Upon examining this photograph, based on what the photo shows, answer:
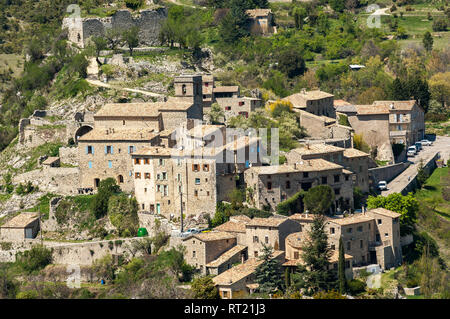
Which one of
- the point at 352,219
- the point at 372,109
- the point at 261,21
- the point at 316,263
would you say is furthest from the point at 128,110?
the point at 261,21

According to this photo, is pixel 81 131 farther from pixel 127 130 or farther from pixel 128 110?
pixel 127 130

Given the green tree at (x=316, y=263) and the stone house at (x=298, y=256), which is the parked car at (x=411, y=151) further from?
the green tree at (x=316, y=263)

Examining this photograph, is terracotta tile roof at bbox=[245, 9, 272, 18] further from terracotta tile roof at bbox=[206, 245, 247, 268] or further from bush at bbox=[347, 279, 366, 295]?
bush at bbox=[347, 279, 366, 295]

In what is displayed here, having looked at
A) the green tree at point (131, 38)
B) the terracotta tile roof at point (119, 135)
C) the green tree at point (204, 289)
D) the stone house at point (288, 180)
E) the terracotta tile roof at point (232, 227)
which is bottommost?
the green tree at point (204, 289)

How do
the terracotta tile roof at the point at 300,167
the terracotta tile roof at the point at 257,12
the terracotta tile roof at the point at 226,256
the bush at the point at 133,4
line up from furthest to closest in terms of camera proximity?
1. the terracotta tile roof at the point at 257,12
2. the bush at the point at 133,4
3. the terracotta tile roof at the point at 300,167
4. the terracotta tile roof at the point at 226,256

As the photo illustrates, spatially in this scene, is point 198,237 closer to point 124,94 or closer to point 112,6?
point 124,94

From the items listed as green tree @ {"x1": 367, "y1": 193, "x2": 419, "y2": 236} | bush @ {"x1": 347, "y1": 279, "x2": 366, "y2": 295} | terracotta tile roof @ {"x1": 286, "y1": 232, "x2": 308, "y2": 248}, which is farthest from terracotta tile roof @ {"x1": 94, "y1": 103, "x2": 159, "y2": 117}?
bush @ {"x1": 347, "y1": 279, "x2": 366, "y2": 295}

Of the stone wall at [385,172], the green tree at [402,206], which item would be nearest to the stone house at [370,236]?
the green tree at [402,206]

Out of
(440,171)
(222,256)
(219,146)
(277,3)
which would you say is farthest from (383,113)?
(277,3)
